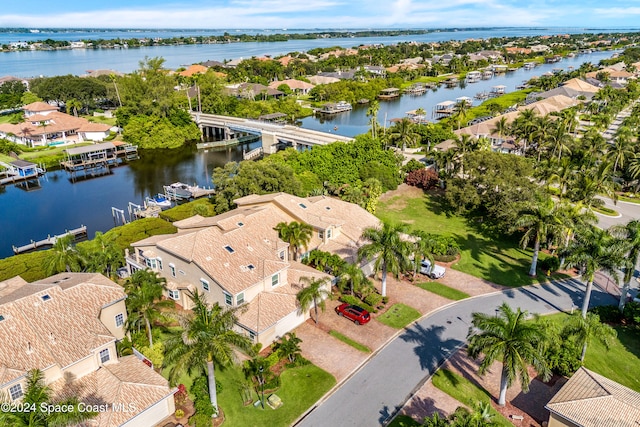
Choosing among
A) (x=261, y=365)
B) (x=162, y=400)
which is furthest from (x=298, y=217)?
(x=162, y=400)

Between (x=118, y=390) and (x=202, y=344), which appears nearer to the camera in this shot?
(x=202, y=344)

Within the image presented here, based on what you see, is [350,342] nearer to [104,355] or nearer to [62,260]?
[104,355]

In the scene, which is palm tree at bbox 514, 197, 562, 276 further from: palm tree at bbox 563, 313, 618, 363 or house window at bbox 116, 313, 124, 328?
house window at bbox 116, 313, 124, 328

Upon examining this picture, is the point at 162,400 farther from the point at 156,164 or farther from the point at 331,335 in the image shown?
the point at 156,164

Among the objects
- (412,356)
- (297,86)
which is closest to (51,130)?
(297,86)

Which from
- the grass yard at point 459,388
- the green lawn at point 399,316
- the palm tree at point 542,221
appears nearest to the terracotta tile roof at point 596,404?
the grass yard at point 459,388

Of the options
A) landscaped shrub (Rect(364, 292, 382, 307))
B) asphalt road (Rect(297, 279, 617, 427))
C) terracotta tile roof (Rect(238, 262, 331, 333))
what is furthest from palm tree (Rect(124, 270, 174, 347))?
landscaped shrub (Rect(364, 292, 382, 307))
